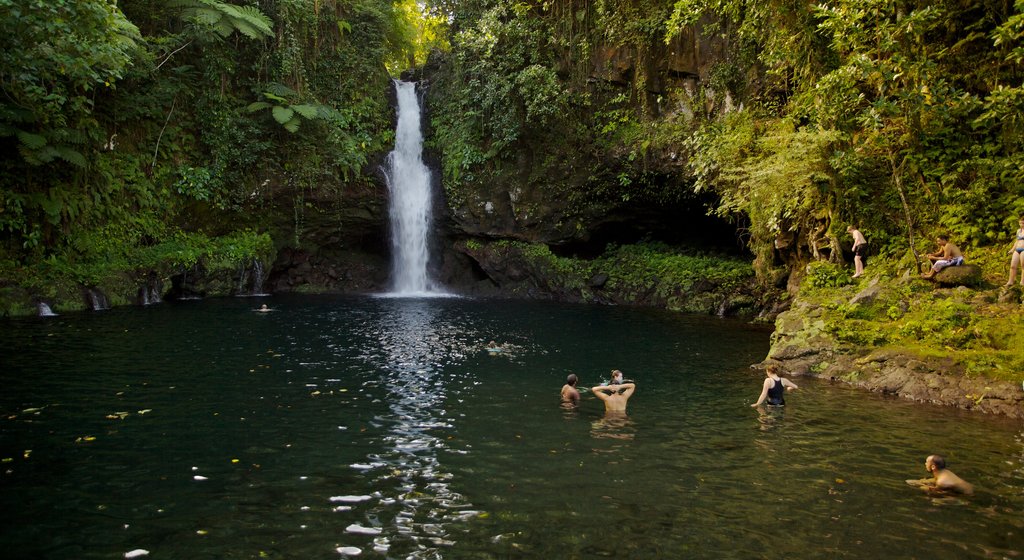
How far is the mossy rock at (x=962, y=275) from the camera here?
12.9 metres

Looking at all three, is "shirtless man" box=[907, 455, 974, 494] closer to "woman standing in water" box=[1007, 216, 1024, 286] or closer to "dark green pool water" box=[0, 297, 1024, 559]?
"dark green pool water" box=[0, 297, 1024, 559]

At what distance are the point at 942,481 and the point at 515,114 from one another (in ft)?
72.7

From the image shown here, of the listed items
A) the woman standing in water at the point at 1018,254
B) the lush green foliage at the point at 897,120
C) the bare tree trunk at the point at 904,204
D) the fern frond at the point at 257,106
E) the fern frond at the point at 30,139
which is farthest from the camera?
the fern frond at the point at 257,106

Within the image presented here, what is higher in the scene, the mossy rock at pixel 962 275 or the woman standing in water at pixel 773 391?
the mossy rock at pixel 962 275

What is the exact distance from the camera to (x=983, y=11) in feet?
49.0

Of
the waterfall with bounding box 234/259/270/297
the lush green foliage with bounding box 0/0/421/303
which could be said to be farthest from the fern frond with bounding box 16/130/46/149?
the waterfall with bounding box 234/259/270/297

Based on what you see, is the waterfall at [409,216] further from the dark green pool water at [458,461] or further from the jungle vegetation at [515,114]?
the dark green pool water at [458,461]

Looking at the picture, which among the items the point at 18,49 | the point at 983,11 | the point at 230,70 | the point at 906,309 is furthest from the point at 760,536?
the point at 230,70

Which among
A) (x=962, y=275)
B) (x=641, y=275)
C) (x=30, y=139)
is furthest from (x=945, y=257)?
(x=30, y=139)

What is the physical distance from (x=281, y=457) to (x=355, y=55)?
26627 mm

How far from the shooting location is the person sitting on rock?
13266 millimetres

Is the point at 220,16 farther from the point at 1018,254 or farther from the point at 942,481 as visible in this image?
the point at 942,481

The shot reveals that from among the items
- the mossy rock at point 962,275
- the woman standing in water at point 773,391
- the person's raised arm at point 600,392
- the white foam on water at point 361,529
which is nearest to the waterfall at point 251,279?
the person's raised arm at point 600,392

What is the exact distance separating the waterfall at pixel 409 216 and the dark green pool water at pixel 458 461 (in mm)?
15413
